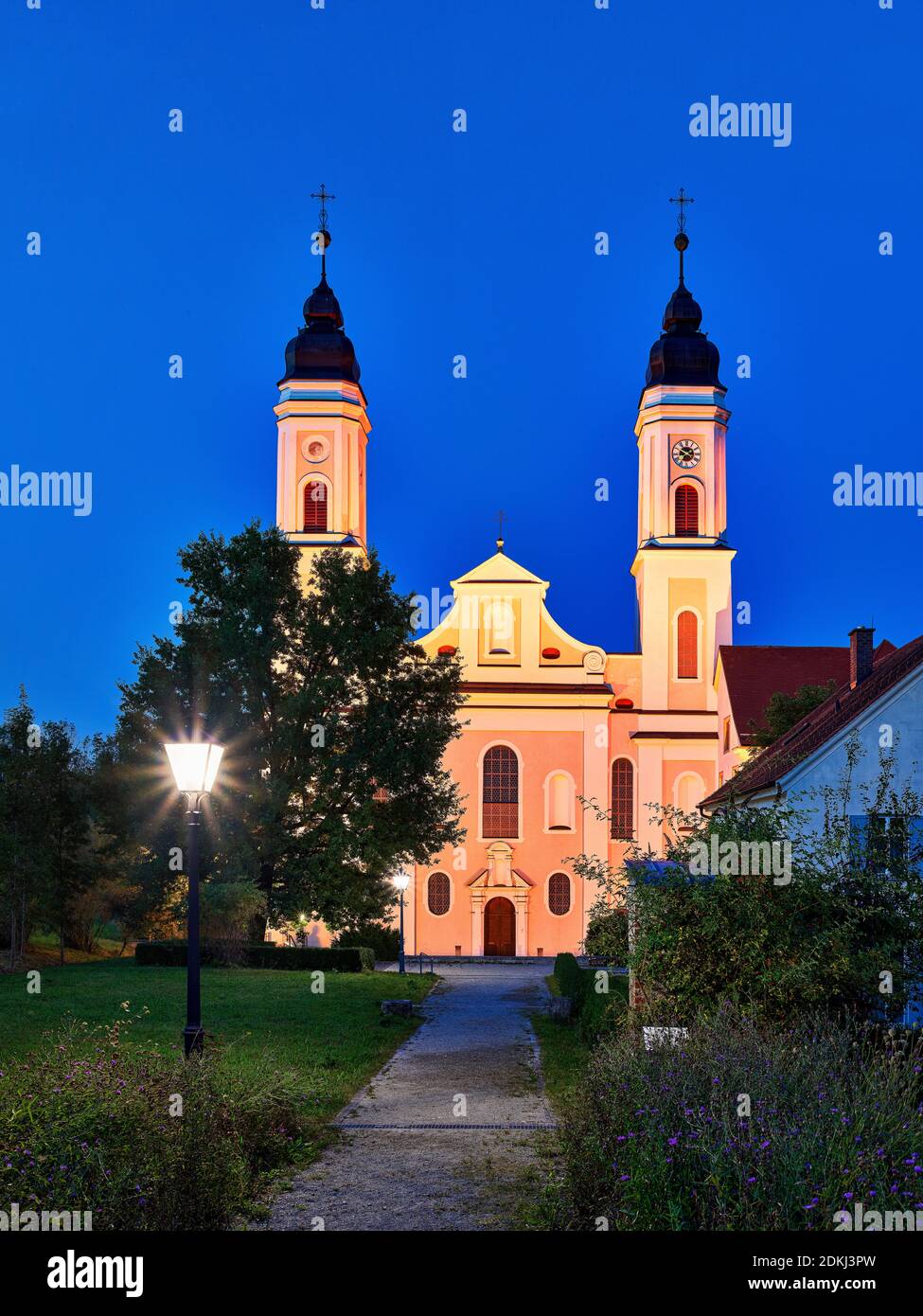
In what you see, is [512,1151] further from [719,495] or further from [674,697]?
[719,495]

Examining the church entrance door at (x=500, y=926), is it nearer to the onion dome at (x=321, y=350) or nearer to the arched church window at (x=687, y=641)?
the arched church window at (x=687, y=641)

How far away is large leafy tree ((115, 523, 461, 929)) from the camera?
30312mm

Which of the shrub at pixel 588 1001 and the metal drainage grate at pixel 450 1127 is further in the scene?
the shrub at pixel 588 1001

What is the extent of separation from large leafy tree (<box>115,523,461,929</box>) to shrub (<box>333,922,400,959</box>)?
6.16ft

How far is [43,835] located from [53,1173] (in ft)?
90.7

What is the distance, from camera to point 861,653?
22.4 m

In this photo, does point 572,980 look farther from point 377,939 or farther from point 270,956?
point 377,939

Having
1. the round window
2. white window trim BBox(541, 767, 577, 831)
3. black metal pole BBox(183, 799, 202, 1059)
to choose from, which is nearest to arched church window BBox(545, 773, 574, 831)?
white window trim BBox(541, 767, 577, 831)

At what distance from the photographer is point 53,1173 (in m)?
6.53

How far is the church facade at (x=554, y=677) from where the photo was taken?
44.7 m

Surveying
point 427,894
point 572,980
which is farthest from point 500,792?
point 572,980

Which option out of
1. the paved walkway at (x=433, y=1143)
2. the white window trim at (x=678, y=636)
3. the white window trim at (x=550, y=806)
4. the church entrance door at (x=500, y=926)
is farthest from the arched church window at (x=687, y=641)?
the paved walkway at (x=433, y=1143)

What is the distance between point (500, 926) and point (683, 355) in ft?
79.1

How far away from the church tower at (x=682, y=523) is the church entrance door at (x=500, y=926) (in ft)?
31.9
